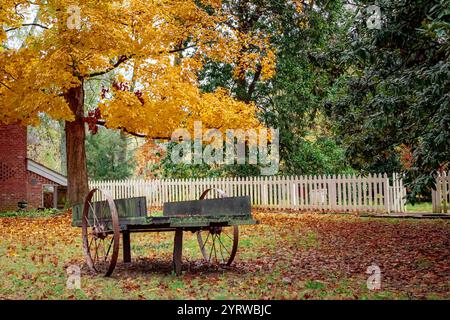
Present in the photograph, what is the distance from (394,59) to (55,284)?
298 inches

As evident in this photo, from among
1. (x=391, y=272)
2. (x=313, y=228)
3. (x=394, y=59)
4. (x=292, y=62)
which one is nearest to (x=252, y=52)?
(x=292, y=62)

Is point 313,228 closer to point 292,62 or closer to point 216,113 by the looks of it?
point 216,113

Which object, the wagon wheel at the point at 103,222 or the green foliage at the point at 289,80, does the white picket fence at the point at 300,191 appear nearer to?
the green foliage at the point at 289,80

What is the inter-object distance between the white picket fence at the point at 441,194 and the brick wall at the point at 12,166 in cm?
1850

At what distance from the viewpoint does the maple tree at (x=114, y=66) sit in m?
16.6

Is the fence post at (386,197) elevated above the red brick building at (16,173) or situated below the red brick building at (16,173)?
below

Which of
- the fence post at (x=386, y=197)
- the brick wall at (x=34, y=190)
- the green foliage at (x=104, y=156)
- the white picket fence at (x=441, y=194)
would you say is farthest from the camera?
the green foliage at (x=104, y=156)

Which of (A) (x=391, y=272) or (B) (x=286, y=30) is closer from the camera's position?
(A) (x=391, y=272)

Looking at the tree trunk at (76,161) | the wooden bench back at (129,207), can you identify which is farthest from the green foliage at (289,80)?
the wooden bench back at (129,207)

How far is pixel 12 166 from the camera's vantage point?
26078 mm

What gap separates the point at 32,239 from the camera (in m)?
13.7

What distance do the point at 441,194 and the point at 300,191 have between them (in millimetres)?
5906

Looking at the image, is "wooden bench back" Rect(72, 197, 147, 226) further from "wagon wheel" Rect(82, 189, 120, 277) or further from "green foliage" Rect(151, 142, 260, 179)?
"green foliage" Rect(151, 142, 260, 179)

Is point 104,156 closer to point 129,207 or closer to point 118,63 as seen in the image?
point 118,63
